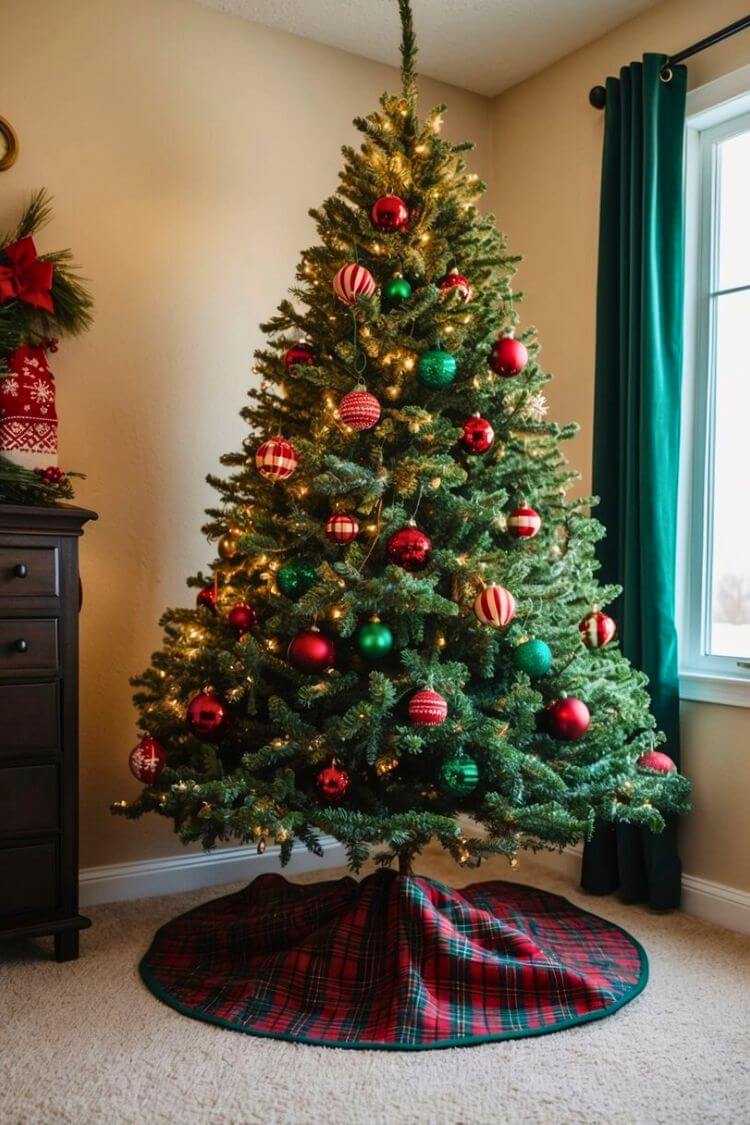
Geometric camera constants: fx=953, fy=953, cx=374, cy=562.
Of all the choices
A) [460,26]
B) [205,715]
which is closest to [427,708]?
[205,715]

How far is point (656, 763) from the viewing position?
2.44 metres

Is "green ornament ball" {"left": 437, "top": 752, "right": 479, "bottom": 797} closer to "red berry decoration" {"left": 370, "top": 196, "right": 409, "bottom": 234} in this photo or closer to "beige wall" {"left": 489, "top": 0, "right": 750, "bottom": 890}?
"beige wall" {"left": 489, "top": 0, "right": 750, "bottom": 890}

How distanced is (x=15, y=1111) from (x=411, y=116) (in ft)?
7.63

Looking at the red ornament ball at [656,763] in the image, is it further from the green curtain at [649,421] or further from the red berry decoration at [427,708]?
the red berry decoration at [427,708]

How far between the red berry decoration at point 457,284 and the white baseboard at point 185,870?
73.2 inches

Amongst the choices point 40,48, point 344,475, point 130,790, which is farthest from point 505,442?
point 40,48

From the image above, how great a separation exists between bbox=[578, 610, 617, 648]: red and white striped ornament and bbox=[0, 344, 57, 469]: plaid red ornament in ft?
4.83

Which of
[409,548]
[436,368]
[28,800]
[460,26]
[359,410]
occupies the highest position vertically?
[460,26]

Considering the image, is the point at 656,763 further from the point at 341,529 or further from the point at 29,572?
the point at 29,572

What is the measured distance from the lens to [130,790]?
9.56 feet

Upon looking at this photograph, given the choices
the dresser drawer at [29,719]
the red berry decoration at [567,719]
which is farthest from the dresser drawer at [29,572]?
the red berry decoration at [567,719]

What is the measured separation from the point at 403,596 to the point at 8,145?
1.77 meters

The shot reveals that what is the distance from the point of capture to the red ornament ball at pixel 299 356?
241cm

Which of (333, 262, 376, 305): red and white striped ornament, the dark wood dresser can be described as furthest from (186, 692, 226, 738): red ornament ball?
(333, 262, 376, 305): red and white striped ornament
